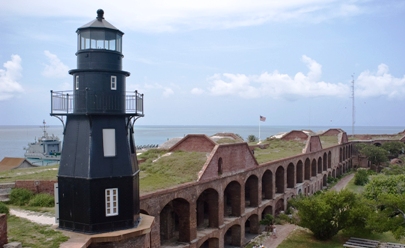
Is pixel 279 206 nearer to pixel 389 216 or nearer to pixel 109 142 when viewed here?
pixel 389 216

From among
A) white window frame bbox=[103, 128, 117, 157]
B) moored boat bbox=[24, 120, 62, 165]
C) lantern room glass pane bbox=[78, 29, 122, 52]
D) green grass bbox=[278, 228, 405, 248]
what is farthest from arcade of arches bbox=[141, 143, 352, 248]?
moored boat bbox=[24, 120, 62, 165]

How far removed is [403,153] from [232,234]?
143 ft

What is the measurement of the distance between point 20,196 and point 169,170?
709 centimetres

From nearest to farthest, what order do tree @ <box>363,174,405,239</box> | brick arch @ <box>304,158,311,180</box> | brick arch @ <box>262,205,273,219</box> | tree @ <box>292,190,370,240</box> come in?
tree @ <box>363,174,405,239</box>
tree @ <box>292,190,370,240</box>
brick arch @ <box>262,205,273,219</box>
brick arch @ <box>304,158,311,180</box>

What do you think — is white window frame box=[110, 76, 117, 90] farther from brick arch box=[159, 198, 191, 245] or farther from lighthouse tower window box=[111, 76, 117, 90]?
brick arch box=[159, 198, 191, 245]

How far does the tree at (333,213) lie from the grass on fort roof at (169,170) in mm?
7296

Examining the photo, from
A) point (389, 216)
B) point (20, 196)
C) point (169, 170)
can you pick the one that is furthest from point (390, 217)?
point (20, 196)

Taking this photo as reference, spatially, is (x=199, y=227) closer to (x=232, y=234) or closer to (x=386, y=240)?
(x=232, y=234)

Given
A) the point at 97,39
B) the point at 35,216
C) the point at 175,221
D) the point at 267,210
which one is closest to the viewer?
the point at 97,39

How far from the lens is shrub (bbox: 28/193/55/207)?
12.8 meters

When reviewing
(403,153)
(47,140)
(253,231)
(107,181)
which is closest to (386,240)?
(253,231)

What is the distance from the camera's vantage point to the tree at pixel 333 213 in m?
20.6

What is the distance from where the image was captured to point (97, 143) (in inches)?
389

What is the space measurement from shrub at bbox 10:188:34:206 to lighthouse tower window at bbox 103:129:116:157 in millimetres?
5349
